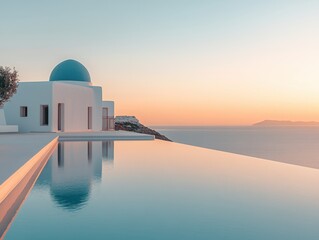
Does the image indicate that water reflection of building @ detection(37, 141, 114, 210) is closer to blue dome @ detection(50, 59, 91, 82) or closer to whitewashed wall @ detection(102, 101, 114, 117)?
blue dome @ detection(50, 59, 91, 82)

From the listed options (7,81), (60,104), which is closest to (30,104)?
(60,104)

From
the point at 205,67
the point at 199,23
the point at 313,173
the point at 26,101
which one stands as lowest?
the point at 313,173

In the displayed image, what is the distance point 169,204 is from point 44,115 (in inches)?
835

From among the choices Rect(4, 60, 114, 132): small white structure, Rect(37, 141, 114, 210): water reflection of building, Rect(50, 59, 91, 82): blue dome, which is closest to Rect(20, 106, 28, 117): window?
Rect(4, 60, 114, 132): small white structure

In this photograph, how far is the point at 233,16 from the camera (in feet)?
57.0

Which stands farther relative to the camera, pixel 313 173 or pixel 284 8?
pixel 284 8

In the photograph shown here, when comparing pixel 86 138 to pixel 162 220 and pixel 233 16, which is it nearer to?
pixel 233 16

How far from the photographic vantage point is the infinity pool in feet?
14.8

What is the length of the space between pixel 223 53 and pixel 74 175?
13777mm

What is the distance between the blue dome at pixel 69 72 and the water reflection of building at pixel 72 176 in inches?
613

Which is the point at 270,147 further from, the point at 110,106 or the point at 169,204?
the point at 169,204

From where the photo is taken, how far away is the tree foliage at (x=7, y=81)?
1305 cm

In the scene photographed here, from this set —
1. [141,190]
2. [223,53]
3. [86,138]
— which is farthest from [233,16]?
[141,190]

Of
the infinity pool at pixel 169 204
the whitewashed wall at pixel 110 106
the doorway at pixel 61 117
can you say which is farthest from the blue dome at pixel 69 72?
the infinity pool at pixel 169 204
